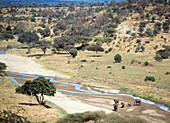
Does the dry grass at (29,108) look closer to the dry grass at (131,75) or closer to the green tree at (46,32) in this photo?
the dry grass at (131,75)

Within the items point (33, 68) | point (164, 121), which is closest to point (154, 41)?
point (33, 68)

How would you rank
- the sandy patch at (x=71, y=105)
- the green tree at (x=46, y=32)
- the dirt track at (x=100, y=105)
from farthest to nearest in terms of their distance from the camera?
the green tree at (x=46, y=32)
the sandy patch at (x=71, y=105)
the dirt track at (x=100, y=105)

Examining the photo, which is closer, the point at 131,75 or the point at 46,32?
the point at 131,75

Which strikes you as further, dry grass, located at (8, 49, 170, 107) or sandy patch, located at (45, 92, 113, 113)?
dry grass, located at (8, 49, 170, 107)

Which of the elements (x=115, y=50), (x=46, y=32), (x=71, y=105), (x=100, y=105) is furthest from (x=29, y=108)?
(x=46, y=32)

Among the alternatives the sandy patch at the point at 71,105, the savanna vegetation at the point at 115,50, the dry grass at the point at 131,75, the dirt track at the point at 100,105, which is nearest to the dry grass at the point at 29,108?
the sandy patch at the point at 71,105

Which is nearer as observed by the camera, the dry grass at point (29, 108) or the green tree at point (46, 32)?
the dry grass at point (29, 108)

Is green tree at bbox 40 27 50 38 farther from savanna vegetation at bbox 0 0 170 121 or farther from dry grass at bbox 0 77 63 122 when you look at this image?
dry grass at bbox 0 77 63 122

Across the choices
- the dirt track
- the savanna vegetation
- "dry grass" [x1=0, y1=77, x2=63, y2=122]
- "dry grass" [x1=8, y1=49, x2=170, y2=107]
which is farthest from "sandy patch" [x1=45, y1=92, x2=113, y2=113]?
"dry grass" [x1=8, y1=49, x2=170, y2=107]

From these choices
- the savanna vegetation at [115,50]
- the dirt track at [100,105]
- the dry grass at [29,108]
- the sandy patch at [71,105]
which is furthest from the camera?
the savanna vegetation at [115,50]

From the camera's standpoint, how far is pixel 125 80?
54.6 metres

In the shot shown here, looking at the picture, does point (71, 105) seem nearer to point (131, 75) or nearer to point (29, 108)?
point (29, 108)

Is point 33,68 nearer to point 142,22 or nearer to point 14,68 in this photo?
point 14,68

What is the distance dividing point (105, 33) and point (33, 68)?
68.9m
